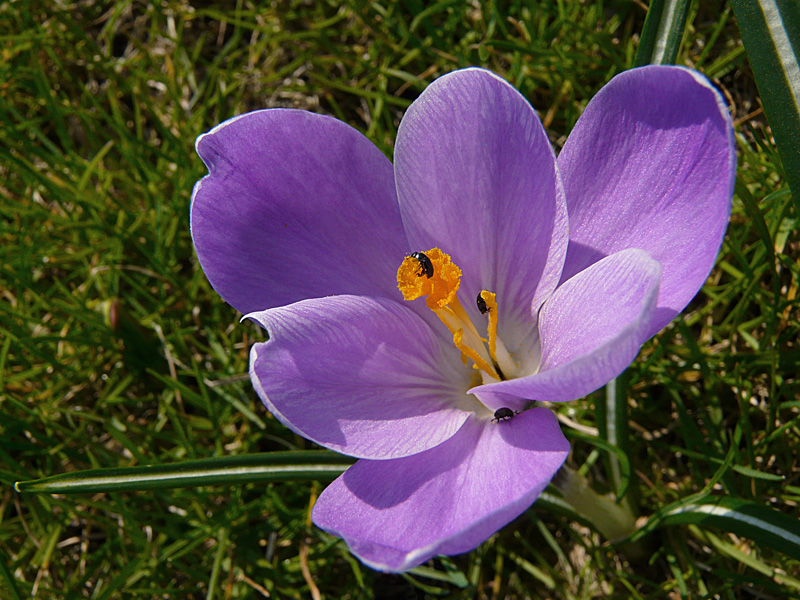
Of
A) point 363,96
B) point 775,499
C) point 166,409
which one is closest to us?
point 775,499

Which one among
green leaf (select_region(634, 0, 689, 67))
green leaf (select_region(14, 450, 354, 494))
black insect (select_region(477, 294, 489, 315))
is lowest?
green leaf (select_region(14, 450, 354, 494))

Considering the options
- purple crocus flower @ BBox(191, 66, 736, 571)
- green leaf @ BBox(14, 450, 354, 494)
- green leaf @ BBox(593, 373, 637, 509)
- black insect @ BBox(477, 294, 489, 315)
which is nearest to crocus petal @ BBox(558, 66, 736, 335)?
purple crocus flower @ BBox(191, 66, 736, 571)

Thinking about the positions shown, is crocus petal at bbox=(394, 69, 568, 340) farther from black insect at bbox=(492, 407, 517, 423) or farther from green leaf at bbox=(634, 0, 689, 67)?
green leaf at bbox=(634, 0, 689, 67)

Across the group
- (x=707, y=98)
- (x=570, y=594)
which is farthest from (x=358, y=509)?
(x=570, y=594)

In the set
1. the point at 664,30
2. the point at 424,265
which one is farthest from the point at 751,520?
the point at 664,30

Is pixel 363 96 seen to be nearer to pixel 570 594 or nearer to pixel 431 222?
pixel 431 222

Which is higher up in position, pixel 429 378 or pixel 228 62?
pixel 228 62
